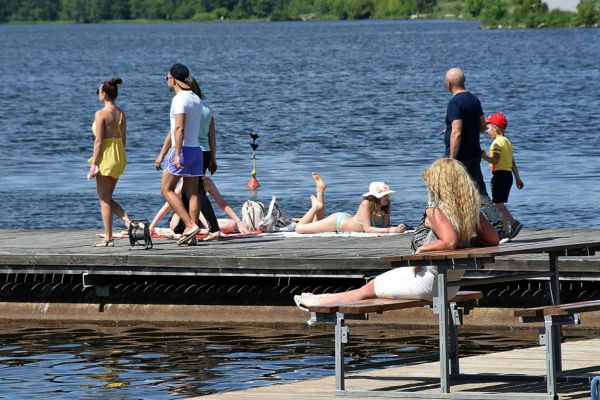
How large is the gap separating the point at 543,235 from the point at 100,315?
401 cm

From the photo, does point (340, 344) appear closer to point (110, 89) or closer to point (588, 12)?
point (110, 89)

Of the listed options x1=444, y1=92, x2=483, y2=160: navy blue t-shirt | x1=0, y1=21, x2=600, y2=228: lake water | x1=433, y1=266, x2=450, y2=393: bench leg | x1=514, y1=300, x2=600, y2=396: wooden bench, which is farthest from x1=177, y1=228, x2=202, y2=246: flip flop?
x1=0, y1=21, x2=600, y2=228: lake water

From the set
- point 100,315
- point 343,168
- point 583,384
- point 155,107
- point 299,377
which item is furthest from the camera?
point 155,107

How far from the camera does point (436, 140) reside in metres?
39.7

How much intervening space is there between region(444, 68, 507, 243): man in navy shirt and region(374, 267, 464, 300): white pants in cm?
321

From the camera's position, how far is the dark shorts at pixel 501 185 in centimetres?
1380

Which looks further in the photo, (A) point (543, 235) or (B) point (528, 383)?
A: (A) point (543, 235)

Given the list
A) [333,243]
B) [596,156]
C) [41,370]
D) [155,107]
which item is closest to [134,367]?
[41,370]

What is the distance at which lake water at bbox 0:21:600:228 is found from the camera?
26609mm

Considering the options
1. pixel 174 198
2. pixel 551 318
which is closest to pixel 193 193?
pixel 174 198

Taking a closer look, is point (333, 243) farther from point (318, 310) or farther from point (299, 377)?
point (318, 310)

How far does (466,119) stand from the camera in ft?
40.7

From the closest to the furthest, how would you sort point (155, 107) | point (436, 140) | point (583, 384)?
point (583, 384), point (436, 140), point (155, 107)

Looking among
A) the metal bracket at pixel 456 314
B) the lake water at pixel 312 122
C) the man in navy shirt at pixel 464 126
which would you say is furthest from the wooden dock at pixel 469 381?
the lake water at pixel 312 122
